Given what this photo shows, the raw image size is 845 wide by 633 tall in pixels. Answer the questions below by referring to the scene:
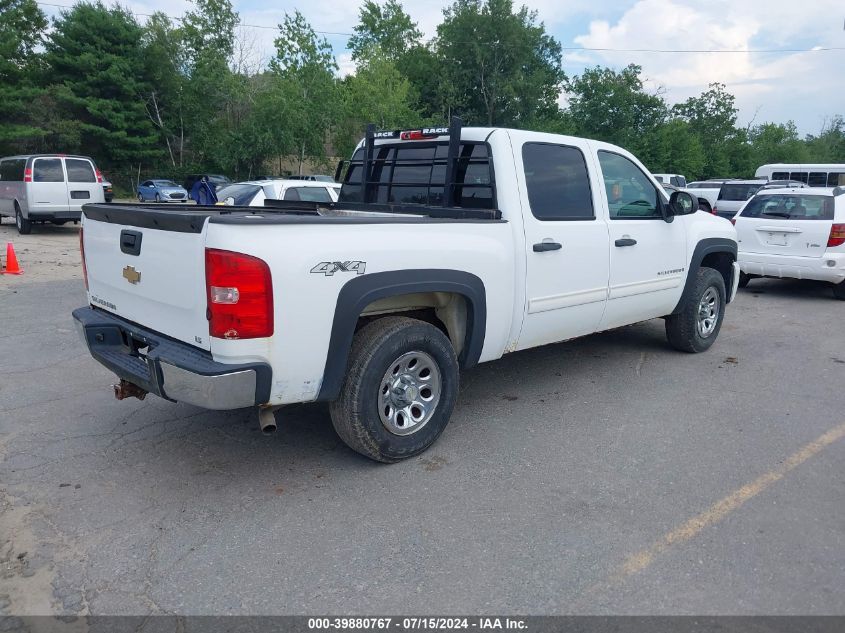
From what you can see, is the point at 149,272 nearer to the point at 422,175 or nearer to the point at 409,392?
the point at 409,392

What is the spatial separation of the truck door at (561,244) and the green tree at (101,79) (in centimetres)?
3674

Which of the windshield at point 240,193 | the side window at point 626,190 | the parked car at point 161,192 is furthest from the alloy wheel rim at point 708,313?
the parked car at point 161,192

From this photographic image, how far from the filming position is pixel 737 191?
18.5m

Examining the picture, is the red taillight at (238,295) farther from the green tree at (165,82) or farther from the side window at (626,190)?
the green tree at (165,82)

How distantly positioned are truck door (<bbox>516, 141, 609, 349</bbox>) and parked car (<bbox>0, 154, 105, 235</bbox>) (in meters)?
15.0

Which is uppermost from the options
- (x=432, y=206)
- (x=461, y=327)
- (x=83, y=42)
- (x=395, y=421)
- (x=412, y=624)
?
(x=83, y=42)

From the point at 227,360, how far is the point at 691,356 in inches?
199

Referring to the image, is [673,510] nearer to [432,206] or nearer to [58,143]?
[432,206]

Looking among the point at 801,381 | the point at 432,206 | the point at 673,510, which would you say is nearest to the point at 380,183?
the point at 432,206

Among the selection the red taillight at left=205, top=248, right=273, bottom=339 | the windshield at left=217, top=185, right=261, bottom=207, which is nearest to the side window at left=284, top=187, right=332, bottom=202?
the windshield at left=217, top=185, right=261, bottom=207

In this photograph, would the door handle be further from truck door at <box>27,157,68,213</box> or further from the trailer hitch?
truck door at <box>27,157,68,213</box>

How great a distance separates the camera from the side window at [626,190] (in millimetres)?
5469

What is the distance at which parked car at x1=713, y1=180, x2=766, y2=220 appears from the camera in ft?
58.5

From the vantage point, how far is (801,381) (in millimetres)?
5992
